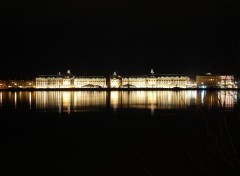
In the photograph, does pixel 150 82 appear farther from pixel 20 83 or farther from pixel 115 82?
pixel 20 83

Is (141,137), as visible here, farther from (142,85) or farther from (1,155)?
(142,85)

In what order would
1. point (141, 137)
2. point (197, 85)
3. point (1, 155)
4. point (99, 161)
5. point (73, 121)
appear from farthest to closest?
→ point (197, 85) → point (73, 121) → point (141, 137) → point (1, 155) → point (99, 161)

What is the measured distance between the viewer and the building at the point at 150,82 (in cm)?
9056

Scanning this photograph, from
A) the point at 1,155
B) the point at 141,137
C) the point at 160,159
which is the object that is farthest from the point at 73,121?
the point at 160,159

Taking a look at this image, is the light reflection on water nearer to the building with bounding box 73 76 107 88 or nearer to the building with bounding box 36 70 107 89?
the building with bounding box 36 70 107 89

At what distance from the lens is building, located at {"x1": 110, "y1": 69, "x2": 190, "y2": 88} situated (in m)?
90.6

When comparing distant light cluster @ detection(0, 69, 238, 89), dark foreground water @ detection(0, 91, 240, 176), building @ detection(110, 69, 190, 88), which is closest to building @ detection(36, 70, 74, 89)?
distant light cluster @ detection(0, 69, 238, 89)

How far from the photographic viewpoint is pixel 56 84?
301ft

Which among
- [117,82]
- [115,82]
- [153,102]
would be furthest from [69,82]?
[153,102]

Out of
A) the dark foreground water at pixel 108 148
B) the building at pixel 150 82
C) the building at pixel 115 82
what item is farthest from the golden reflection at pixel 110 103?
the building at pixel 115 82

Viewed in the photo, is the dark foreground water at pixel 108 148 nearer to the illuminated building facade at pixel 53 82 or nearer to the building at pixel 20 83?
the illuminated building facade at pixel 53 82

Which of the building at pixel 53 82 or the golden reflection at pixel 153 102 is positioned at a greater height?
the building at pixel 53 82

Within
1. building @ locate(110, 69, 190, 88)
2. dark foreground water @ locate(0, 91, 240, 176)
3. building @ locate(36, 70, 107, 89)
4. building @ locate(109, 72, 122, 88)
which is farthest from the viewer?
building @ locate(109, 72, 122, 88)

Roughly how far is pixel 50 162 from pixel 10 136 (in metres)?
4.57
